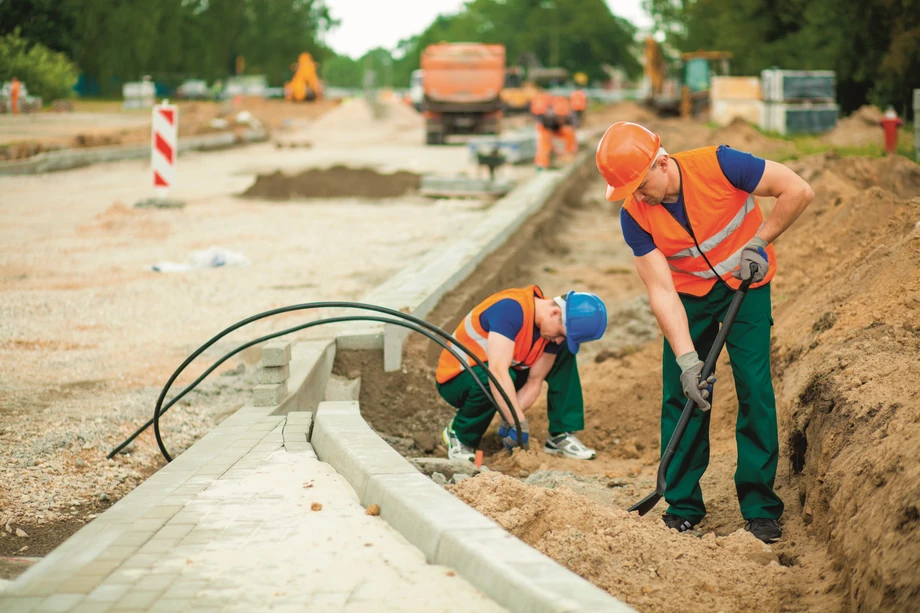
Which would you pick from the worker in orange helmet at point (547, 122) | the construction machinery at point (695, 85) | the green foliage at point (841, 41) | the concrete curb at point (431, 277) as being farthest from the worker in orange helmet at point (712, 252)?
the construction machinery at point (695, 85)

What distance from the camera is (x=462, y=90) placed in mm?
30875

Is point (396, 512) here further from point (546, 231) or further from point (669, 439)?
point (546, 231)

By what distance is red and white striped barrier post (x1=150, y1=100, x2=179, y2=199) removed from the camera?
14.1 meters

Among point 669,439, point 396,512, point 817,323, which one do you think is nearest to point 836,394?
point 669,439

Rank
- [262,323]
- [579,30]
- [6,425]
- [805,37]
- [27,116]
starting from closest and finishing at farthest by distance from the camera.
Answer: [6,425] < [262,323] < [27,116] < [805,37] < [579,30]

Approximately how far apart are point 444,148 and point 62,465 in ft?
84.3

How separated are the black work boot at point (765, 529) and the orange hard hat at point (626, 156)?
1.41 meters

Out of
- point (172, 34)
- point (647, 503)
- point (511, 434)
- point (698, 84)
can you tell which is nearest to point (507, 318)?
point (511, 434)

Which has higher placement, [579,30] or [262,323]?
[579,30]

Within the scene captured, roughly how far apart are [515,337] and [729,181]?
180 centimetres

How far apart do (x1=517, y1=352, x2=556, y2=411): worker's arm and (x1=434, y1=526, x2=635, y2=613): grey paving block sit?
101 inches

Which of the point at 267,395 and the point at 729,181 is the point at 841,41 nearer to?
the point at 729,181

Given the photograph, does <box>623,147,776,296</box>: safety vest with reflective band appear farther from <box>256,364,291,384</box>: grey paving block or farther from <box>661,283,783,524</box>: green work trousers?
<box>256,364,291,384</box>: grey paving block

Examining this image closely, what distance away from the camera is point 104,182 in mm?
18406
